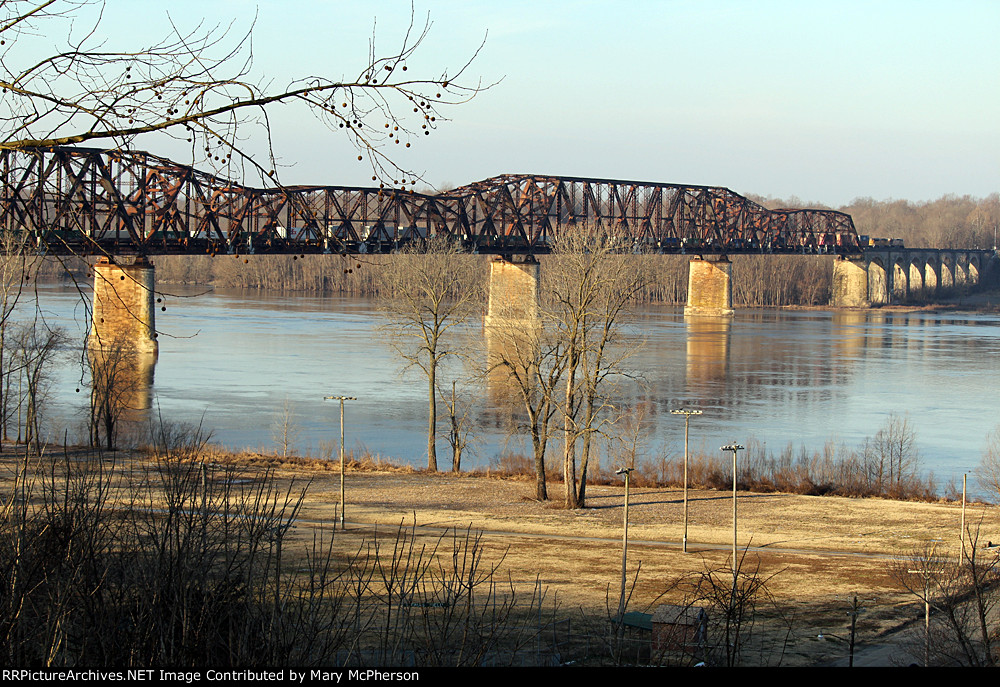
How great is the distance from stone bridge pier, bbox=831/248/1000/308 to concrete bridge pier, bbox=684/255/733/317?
28.9 metres

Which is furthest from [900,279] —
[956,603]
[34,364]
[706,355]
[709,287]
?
[956,603]

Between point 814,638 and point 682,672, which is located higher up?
point 682,672

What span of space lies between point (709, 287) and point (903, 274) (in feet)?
157

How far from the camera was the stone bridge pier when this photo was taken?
454 feet

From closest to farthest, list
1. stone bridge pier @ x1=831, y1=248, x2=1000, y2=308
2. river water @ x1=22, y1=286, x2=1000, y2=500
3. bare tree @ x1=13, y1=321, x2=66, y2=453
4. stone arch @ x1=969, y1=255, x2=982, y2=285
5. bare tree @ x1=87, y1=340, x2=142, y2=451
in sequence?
bare tree @ x1=13, y1=321, x2=66, y2=453, bare tree @ x1=87, y1=340, x2=142, y2=451, river water @ x1=22, y1=286, x2=1000, y2=500, stone bridge pier @ x1=831, y1=248, x2=1000, y2=308, stone arch @ x1=969, y1=255, x2=982, y2=285

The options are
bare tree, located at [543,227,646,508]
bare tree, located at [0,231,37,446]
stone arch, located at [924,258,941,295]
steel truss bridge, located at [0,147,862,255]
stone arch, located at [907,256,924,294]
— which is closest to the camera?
bare tree, located at [0,231,37,446]

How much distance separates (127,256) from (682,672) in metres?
72.0

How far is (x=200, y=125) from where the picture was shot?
4.61 meters

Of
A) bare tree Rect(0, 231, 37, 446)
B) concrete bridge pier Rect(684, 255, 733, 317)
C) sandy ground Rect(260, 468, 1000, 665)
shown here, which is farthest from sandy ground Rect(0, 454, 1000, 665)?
concrete bridge pier Rect(684, 255, 733, 317)

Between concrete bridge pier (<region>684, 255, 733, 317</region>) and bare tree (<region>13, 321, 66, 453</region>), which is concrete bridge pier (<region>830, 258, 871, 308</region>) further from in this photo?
bare tree (<region>13, 321, 66, 453</region>)

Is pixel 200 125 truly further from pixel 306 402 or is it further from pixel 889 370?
pixel 889 370

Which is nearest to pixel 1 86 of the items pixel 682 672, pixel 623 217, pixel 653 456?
pixel 682 672

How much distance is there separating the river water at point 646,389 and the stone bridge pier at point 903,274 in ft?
185

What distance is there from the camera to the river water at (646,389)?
39.4 meters
